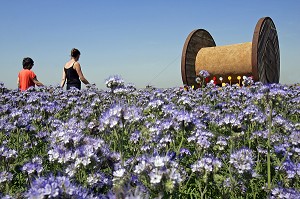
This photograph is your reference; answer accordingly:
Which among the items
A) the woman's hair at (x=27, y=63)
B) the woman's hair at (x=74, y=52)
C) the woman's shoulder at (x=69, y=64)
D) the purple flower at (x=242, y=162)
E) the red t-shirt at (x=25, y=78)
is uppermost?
the woman's hair at (x=74, y=52)

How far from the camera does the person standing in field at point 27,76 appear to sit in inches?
431

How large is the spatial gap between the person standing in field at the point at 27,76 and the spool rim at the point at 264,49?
878cm

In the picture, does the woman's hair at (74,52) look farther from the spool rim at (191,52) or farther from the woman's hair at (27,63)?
the spool rim at (191,52)

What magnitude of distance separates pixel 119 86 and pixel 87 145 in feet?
7.27

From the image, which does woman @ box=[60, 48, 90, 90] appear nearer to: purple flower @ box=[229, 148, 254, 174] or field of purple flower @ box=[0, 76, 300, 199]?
field of purple flower @ box=[0, 76, 300, 199]

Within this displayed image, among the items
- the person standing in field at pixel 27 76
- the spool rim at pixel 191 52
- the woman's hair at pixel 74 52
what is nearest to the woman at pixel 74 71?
the woman's hair at pixel 74 52

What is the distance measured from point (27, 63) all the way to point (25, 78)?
50 cm

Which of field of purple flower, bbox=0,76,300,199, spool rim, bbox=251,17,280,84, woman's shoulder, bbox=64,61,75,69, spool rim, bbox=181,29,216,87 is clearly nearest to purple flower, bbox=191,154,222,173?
field of purple flower, bbox=0,76,300,199

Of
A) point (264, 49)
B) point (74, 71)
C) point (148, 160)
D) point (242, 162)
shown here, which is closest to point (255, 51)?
point (264, 49)

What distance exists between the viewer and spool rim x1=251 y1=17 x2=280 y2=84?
14.6 metres

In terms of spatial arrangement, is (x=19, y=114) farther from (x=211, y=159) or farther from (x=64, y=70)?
(x=64, y=70)

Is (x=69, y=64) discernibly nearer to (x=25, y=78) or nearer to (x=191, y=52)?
(x=25, y=78)

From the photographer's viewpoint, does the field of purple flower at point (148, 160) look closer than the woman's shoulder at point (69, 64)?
Yes

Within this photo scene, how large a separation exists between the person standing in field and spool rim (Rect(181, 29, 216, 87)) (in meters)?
7.99
